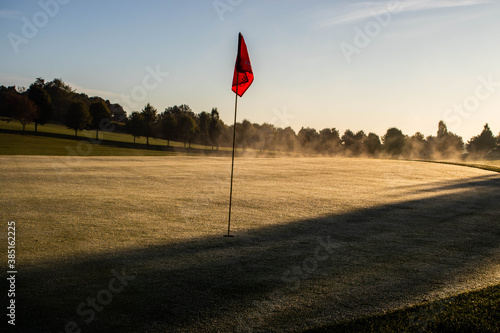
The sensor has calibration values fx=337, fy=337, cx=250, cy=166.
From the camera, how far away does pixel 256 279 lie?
6086 mm

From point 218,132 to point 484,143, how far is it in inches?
3800

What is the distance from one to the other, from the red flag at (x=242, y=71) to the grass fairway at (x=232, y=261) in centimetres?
413

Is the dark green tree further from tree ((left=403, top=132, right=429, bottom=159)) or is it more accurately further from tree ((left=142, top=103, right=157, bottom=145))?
tree ((left=142, top=103, right=157, bottom=145))

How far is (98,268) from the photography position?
6.49 m

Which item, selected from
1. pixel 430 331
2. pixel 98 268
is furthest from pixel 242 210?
pixel 430 331

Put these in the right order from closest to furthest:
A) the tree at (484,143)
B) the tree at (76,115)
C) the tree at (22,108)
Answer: the tree at (22,108) < the tree at (76,115) < the tree at (484,143)

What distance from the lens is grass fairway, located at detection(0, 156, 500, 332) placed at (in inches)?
191

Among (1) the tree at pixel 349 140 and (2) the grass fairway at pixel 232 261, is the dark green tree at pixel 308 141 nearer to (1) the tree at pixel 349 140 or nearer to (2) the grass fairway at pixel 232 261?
(1) the tree at pixel 349 140

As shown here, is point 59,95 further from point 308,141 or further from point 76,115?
point 308,141

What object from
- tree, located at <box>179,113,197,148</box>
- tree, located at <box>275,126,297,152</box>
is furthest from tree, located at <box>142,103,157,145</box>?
tree, located at <box>275,126,297,152</box>

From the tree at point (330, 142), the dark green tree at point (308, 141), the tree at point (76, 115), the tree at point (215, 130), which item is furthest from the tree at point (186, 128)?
the tree at point (330, 142)

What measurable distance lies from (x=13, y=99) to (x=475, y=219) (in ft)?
273

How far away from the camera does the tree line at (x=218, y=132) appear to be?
74938 mm

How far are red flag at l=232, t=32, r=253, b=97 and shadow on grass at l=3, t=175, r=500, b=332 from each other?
418cm
